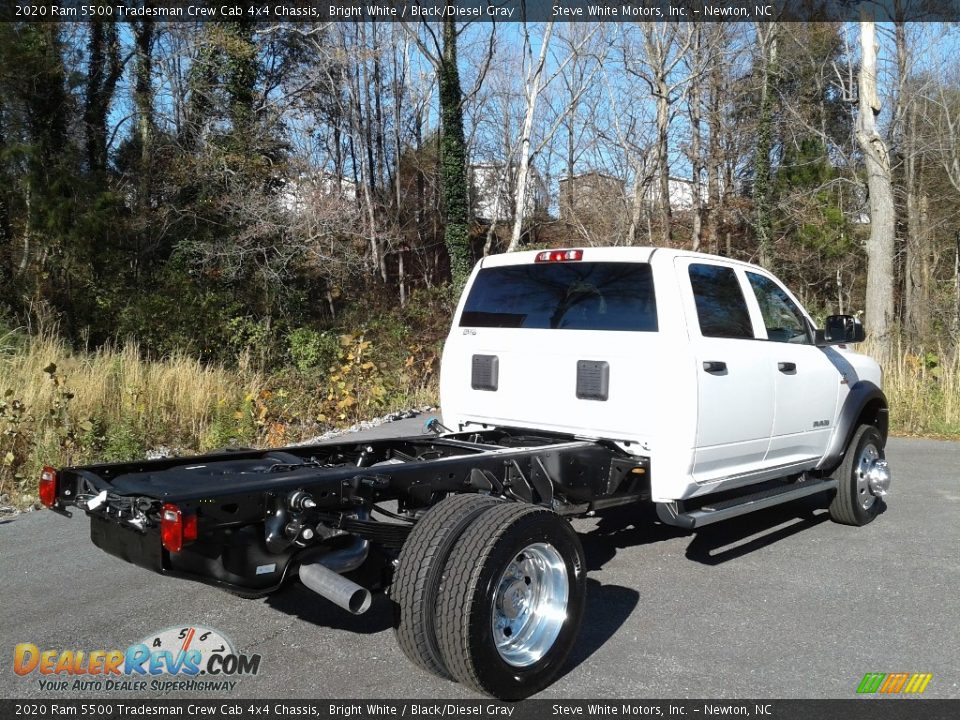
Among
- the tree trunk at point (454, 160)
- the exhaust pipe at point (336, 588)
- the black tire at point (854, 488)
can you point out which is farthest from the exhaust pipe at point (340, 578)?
the tree trunk at point (454, 160)

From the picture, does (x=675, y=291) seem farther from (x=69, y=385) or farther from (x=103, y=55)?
(x=103, y=55)

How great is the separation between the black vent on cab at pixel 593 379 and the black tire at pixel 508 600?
144 centimetres

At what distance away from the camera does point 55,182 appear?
1859cm

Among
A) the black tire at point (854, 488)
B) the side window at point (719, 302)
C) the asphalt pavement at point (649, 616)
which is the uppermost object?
the side window at point (719, 302)

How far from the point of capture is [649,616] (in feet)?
16.2

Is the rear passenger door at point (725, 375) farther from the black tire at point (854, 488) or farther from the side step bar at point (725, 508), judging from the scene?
the black tire at point (854, 488)

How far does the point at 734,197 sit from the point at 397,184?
12303 millimetres

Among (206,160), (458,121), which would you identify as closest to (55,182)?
(206,160)

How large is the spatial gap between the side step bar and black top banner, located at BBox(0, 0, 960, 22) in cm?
1580

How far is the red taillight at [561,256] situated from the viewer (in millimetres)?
5887

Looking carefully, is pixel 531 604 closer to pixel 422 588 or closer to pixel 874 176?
pixel 422 588

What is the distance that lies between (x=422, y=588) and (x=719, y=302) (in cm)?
321

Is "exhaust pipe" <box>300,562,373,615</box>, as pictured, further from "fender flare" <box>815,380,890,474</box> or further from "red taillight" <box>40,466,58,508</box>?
"fender flare" <box>815,380,890,474</box>

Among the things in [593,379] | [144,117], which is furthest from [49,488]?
[144,117]
